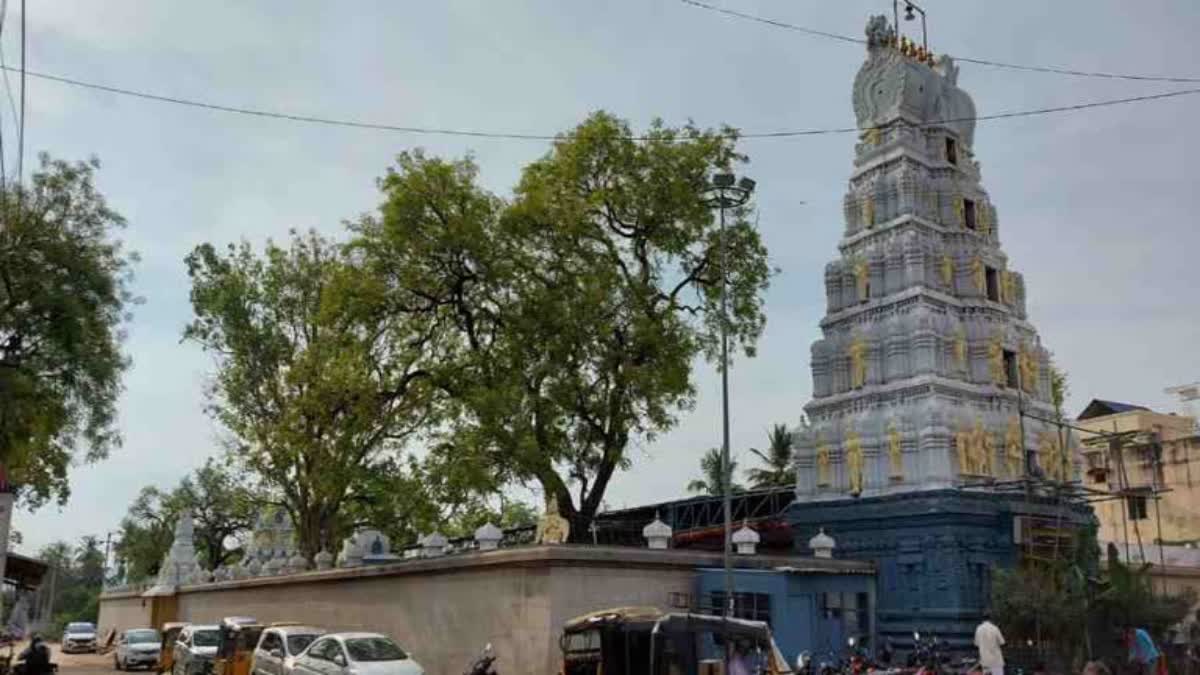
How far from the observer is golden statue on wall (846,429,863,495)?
2584 cm

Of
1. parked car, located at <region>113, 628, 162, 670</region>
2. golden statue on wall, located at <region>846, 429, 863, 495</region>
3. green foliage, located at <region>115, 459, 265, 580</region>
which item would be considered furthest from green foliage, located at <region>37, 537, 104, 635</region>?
golden statue on wall, located at <region>846, 429, 863, 495</region>

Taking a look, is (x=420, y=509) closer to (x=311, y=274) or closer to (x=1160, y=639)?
(x=311, y=274)

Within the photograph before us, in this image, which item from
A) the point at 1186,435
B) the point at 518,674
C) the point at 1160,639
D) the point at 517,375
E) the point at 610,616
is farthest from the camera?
the point at 1186,435

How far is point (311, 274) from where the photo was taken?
1329 inches

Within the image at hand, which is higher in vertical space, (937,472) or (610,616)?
(937,472)

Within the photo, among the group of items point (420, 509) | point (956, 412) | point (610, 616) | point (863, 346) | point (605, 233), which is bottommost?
point (610, 616)

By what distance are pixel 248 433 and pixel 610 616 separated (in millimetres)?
20818

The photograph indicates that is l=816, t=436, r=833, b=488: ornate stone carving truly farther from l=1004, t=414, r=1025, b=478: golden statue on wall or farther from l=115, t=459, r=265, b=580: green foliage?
l=115, t=459, r=265, b=580: green foliage

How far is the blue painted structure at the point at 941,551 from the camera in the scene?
74.6ft

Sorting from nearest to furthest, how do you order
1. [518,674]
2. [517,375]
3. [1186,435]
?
[518,674] < [517,375] < [1186,435]

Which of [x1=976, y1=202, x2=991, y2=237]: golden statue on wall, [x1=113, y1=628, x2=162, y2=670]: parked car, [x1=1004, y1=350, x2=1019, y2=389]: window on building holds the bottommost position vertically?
[x1=113, y1=628, x2=162, y2=670]: parked car

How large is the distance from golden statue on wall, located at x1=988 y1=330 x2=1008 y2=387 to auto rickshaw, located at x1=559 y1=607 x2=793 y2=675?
15472 millimetres

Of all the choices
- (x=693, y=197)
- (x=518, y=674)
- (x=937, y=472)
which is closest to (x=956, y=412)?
(x=937, y=472)

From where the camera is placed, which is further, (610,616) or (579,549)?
(579,549)
